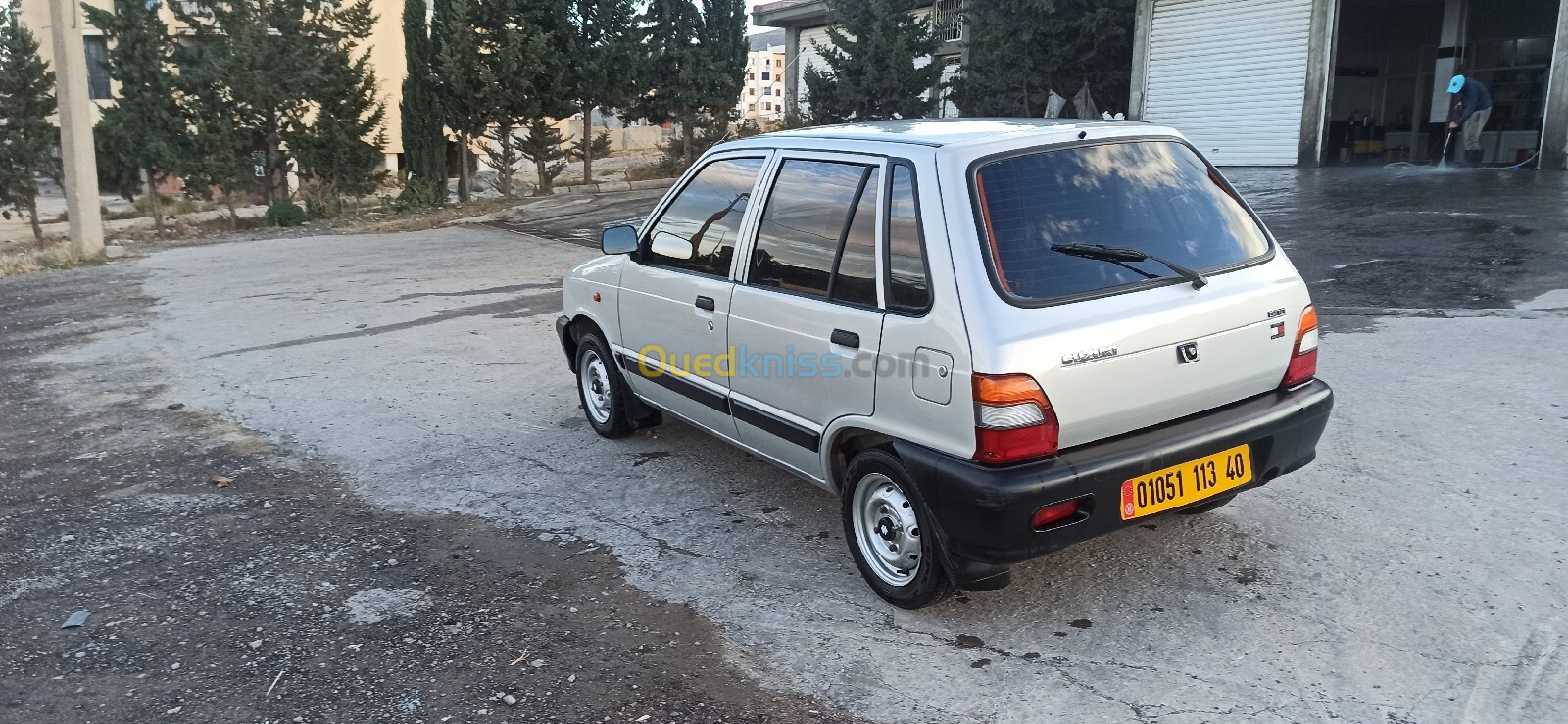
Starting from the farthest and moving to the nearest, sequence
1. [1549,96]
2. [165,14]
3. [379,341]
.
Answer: [165,14] → [1549,96] → [379,341]

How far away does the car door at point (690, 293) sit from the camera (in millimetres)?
4719

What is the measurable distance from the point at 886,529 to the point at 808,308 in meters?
0.88

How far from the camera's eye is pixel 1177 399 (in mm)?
3682

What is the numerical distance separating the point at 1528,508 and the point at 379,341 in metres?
7.92

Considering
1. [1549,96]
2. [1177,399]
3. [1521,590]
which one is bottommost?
[1521,590]

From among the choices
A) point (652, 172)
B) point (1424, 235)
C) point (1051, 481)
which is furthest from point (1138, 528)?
point (652, 172)

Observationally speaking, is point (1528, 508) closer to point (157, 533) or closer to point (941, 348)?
point (941, 348)

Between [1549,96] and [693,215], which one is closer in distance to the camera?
[693,215]

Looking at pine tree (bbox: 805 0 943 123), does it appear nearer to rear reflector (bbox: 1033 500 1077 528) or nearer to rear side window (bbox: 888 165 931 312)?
rear side window (bbox: 888 165 931 312)

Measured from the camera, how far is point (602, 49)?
867 inches

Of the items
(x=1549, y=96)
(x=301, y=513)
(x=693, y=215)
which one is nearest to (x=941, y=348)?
(x=693, y=215)

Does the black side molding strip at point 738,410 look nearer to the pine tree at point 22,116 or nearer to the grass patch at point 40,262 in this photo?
the grass patch at point 40,262

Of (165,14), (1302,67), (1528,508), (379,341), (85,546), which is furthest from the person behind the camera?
(165,14)

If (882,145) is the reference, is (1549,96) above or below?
above
